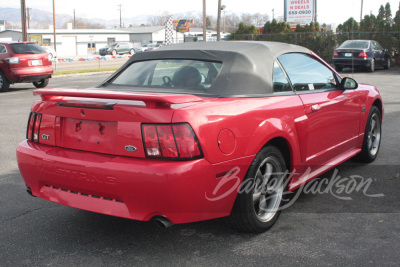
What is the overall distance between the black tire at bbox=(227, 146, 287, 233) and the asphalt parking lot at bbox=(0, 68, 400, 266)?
12 centimetres

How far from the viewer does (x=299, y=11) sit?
4647 centimetres

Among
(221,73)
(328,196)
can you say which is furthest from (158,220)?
(328,196)

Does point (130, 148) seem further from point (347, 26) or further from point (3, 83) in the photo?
point (347, 26)

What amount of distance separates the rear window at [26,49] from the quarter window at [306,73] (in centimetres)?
1301

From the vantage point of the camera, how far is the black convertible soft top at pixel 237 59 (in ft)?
12.8

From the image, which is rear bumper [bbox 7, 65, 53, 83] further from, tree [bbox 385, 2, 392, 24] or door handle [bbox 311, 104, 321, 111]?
tree [bbox 385, 2, 392, 24]

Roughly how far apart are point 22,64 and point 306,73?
1294 centimetres

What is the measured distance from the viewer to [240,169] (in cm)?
349

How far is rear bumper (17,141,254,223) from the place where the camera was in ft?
10.4

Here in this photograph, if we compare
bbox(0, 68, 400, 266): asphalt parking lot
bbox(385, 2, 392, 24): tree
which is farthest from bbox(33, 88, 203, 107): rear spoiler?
bbox(385, 2, 392, 24): tree

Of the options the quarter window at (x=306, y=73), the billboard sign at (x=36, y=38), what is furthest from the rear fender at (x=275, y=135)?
the billboard sign at (x=36, y=38)

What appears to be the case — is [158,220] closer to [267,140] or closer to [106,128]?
[106,128]

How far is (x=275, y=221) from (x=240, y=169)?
0.74 meters

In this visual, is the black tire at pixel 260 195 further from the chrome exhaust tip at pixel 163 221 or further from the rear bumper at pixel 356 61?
the rear bumper at pixel 356 61
